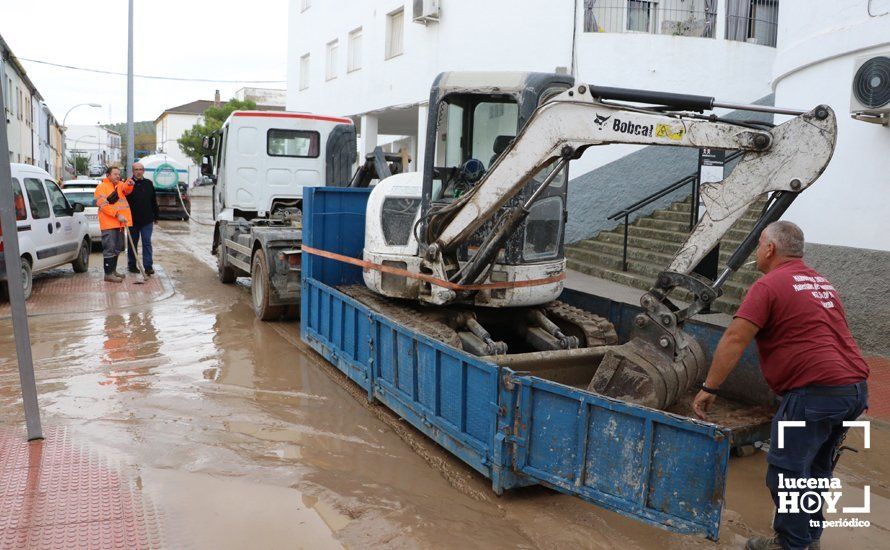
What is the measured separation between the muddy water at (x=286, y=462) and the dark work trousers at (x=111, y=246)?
3.80 metres

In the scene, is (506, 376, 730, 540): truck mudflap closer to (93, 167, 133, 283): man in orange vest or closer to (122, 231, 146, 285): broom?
(122, 231, 146, 285): broom

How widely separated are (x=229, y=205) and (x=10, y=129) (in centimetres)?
2725

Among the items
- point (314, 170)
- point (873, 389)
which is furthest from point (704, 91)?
point (873, 389)

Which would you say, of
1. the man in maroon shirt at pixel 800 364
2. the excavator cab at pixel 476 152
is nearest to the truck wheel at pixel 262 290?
the excavator cab at pixel 476 152

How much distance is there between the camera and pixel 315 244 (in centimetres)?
798

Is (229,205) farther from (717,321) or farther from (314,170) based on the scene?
(717,321)

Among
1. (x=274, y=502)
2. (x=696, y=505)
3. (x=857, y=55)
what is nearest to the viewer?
(x=696, y=505)

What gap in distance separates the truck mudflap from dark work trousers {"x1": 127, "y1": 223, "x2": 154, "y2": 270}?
969cm

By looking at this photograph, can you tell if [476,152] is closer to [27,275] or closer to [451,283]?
[451,283]

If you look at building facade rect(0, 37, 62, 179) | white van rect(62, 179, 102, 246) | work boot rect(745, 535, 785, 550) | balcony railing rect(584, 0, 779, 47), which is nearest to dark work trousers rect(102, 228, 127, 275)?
white van rect(62, 179, 102, 246)

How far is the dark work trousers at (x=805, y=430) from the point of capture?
12.4 feet

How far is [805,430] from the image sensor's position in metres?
3.81

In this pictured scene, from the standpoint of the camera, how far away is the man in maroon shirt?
378 cm

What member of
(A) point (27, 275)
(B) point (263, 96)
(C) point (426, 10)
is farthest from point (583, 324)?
(B) point (263, 96)
